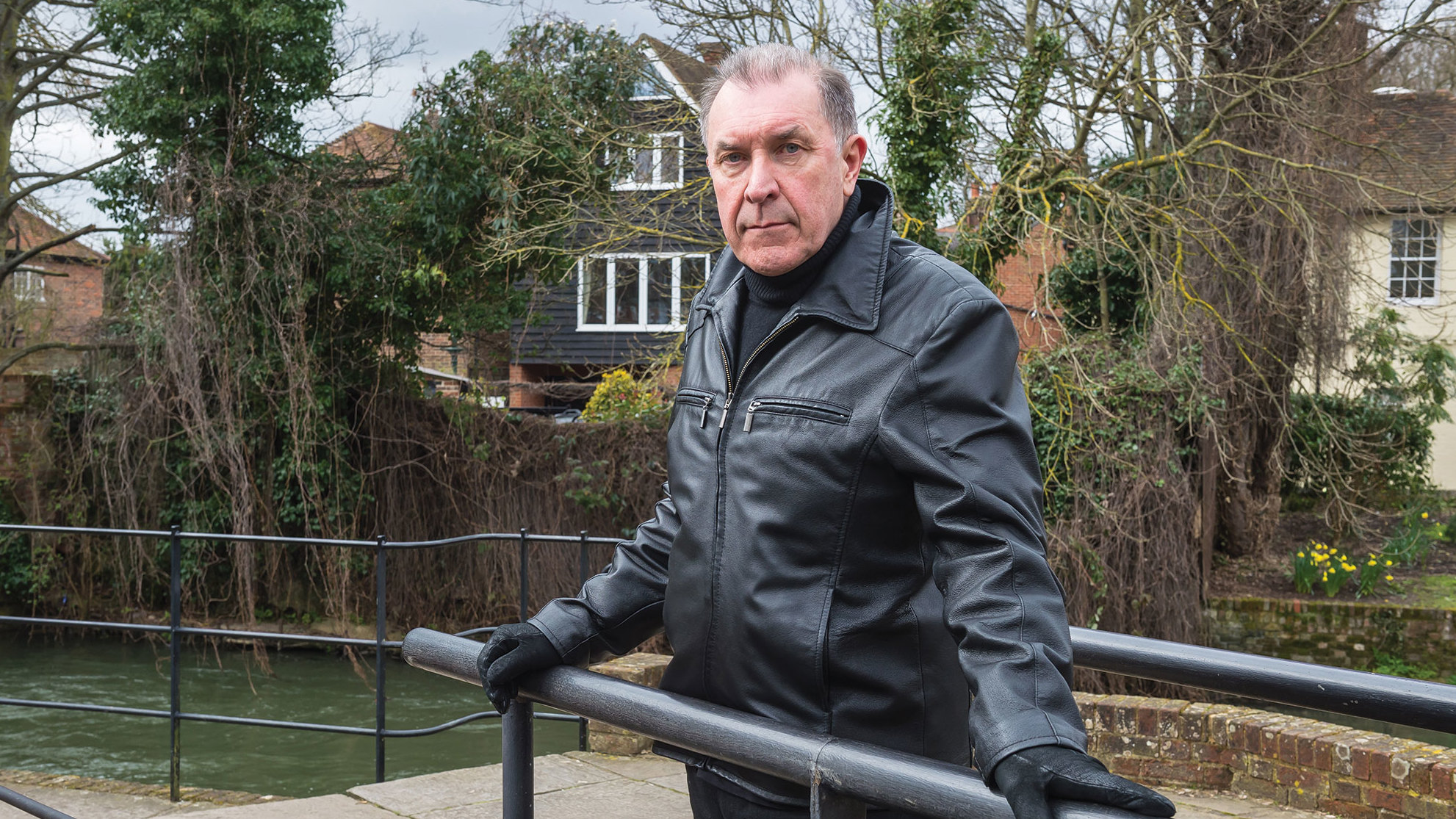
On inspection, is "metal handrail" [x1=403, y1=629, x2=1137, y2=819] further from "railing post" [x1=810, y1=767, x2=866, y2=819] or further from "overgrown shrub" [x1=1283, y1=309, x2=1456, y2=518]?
"overgrown shrub" [x1=1283, y1=309, x2=1456, y2=518]

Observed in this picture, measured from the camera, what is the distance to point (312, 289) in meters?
12.7

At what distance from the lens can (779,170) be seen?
1.75 meters

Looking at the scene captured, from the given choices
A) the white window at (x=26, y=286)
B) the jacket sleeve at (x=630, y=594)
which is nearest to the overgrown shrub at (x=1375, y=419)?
the jacket sleeve at (x=630, y=594)

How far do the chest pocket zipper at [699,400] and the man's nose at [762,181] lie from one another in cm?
32

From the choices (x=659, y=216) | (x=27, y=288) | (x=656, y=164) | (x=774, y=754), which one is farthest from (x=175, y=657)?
(x=27, y=288)

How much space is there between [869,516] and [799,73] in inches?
26.1

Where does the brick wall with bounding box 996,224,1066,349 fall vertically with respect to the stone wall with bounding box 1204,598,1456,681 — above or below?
above

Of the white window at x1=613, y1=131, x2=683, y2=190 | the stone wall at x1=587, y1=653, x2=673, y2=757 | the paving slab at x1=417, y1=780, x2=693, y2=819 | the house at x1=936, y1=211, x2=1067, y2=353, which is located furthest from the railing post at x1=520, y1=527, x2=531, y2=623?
the white window at x1=613, y1=131, x2=683, y2=190

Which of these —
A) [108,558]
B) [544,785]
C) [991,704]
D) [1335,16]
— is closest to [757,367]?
[991,704]

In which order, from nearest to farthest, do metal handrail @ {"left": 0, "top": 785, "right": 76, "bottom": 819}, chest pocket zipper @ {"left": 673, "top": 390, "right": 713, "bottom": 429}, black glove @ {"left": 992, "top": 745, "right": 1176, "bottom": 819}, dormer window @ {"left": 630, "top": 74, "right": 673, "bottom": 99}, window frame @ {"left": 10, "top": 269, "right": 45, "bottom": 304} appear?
black glove @ {"left": 992, "top": 745, "right": 1176, "bottom": 819}, chest pocket zipper @ {"left": 673, "top": 390, "right": 713, "bottom": 429}, metal handrail @ {"left": 0, "top": 785, "right": 76, "bottom": 819}, dormer window @ {"left": 630, "top": 74, "right": 673, "bottom": 99}, window frame @ {"left": 10, "top": 269, "right": 45, "bottom": 304}

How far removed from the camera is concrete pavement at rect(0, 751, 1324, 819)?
13.6 feet

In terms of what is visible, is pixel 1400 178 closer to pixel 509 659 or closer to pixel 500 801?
pixel 500 801

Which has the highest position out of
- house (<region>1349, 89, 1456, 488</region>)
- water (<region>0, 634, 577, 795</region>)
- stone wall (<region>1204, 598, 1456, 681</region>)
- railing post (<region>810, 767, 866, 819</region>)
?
house (<region>1349, 89, 1456, 488</region>)

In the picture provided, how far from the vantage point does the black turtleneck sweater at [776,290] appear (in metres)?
1.79
